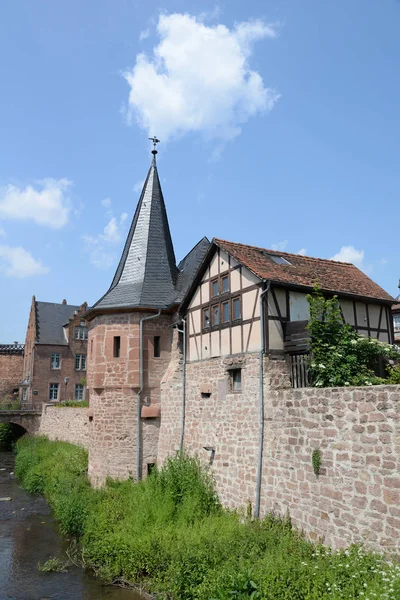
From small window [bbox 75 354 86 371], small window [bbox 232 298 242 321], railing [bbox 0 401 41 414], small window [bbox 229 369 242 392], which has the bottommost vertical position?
railing [bbox 0 401 41 414]

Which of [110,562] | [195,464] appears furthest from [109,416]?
[110,562]

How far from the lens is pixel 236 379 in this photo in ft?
38.3

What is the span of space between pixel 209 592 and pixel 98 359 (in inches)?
384

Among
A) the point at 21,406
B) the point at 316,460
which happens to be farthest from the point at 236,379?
the point at 21,406

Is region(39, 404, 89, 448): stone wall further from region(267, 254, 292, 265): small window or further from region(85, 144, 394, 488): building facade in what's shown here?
region(267, 254, 292, 265): small window

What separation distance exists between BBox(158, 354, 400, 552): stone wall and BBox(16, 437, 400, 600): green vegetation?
40cm

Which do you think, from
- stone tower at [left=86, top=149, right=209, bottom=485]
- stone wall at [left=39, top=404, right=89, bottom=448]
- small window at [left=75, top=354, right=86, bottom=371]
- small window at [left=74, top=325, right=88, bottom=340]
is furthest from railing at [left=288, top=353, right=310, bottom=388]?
small window at [left=74, top=325, right=88, bottom=340]

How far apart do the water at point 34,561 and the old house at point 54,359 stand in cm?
2040

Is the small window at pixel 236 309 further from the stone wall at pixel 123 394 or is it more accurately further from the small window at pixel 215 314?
the stone wall at pixel 123 394

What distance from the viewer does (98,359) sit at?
15938 mm

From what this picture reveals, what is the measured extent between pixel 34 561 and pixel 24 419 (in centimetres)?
2238

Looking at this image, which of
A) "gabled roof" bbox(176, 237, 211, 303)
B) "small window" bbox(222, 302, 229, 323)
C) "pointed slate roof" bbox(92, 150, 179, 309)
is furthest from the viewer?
"gabled roof" bbox(176, 237, 211, 303)

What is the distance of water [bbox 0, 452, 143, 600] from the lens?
9656 millimetres

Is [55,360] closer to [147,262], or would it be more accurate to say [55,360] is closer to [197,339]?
[147,262]
